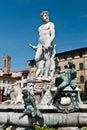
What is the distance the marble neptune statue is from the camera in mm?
14562

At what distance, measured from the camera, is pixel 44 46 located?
1488cm

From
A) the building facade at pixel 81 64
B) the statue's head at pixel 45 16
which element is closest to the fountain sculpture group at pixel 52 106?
the statue's head at pixel 45 16

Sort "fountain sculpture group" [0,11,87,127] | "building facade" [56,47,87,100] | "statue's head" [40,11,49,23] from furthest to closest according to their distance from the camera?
"building facade" [56,47,87,100], "statue's head" [40,11,49,23], "fountain sculpture group" [0,11,87,127]

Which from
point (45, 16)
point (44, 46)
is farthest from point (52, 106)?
point (45, 16)

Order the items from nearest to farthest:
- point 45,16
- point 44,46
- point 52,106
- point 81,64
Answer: point 52,106 < point 44,46 < point 45,16 < point 81,64

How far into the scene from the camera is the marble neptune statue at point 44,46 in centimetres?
1456

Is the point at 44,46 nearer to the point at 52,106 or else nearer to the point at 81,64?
the point at 52,106

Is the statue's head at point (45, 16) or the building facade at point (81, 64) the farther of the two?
the building facade at point (81, 64)

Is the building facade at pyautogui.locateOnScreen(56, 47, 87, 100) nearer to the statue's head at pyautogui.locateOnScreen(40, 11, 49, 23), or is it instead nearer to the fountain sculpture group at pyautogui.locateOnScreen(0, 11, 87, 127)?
the statue's head at pyautogui.locateOnScreen(40, 11, 49, 23)

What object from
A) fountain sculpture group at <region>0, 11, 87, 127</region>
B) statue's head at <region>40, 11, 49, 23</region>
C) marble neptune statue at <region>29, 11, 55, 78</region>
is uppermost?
statue's head at <region>40, 11, 49, 23</region>

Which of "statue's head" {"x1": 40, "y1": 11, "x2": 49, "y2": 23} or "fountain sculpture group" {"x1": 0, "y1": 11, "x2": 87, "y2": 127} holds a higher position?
"statue's head" {"x1": 40, "y1": 11, "x2": 49, "y2": 23}

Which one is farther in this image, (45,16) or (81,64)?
(81,64)

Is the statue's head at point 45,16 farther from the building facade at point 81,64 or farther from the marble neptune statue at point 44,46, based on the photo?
the building facade at point 81,64

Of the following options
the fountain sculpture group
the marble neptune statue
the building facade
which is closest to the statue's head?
the marble neptune statue
